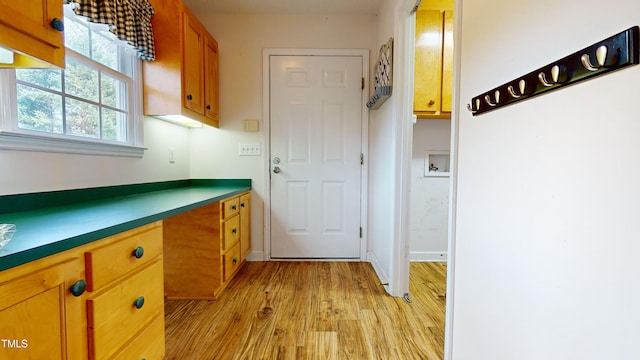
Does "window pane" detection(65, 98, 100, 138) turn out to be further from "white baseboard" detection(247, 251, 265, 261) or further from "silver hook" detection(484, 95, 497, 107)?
"silver hook" detection(484, 95, 497, 107)

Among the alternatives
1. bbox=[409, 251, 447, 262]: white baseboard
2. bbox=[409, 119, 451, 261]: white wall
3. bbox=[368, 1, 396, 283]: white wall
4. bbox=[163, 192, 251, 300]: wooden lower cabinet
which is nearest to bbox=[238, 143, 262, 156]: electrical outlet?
bbox=[163, 192, 251, 300]: wooden lower cabinet

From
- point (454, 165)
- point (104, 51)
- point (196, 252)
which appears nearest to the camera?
point (454, 165)

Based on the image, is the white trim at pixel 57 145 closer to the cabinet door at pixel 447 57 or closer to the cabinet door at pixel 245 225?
the cabinet door at pixel 245 225

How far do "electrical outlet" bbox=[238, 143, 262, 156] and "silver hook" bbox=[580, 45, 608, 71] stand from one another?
2.49m

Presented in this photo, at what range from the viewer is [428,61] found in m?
2.31

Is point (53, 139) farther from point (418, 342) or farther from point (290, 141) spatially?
point (418, 342)

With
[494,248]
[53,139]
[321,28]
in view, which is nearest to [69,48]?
[53,139]

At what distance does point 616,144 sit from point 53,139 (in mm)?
1936

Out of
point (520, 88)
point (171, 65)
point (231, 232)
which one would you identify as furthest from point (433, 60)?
point (231, 232)

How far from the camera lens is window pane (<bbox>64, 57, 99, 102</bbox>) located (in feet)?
4.72

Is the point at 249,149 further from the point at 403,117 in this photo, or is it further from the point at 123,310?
the point at 123,310

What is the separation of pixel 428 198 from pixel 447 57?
4.28 feet

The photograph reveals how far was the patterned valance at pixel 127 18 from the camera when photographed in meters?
1.39

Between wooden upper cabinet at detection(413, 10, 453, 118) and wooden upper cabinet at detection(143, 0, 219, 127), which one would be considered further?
wooden upper cabinet at detection(413, 10, 453, 118)
